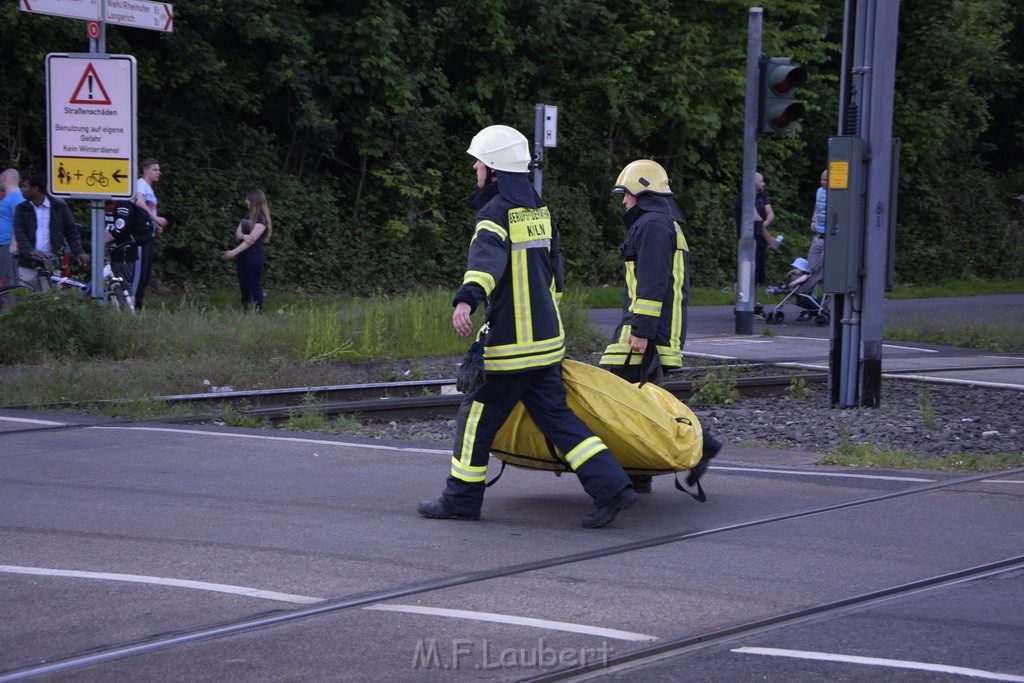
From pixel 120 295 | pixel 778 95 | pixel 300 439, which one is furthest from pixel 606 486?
pixel 120 295

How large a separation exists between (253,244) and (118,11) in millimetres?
3807

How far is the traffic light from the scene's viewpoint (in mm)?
14812

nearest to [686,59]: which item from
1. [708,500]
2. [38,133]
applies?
[38,133]

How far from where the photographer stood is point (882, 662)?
4.41 meters

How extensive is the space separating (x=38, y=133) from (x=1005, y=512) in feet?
59.3

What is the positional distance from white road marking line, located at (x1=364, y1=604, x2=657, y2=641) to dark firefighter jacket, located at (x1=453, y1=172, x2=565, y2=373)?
5.34 ft

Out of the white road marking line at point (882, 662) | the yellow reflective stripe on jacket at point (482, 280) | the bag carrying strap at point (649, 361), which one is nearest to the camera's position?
the white road marking line at point (882, 662)

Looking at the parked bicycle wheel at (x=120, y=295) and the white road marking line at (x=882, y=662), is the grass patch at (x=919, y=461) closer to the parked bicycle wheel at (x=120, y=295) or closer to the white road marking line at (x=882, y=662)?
the white road marking line at (x=882, y=662)

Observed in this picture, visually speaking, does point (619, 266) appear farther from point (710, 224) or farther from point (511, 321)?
point (511, 321)

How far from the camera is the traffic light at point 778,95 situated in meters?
14.8

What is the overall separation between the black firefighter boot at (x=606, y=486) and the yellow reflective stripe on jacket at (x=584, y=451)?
0.02 meters

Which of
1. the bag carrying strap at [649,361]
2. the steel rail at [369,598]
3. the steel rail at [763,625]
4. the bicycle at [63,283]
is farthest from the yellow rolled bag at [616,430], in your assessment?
the bicycle at [63,283]

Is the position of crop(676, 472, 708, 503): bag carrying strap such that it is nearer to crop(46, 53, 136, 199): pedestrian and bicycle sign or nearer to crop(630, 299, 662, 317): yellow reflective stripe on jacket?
crop(630, 299, 662, 317): yellow reflective stripe on jacket

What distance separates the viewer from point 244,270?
16422mm
